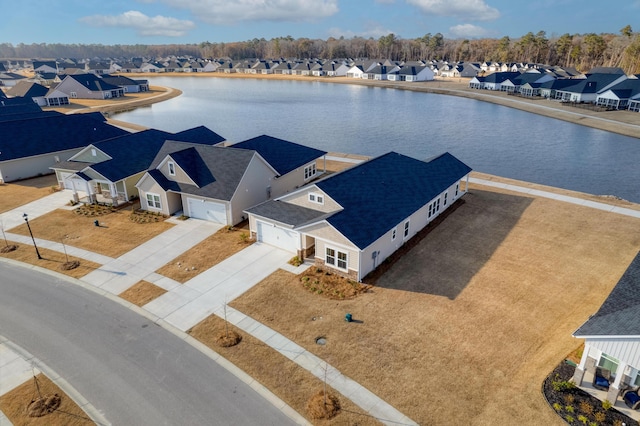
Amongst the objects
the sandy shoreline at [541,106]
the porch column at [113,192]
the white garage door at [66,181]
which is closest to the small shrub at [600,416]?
the porch column at [113,192]

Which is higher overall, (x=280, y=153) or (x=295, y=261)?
(x=280, y=153)

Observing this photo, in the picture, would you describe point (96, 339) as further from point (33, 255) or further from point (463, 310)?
point (463, 310)

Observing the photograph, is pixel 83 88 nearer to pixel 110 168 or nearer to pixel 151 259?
pixel 110 168

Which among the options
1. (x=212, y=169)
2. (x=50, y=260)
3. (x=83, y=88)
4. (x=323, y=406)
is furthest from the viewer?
(x=83, y=88)

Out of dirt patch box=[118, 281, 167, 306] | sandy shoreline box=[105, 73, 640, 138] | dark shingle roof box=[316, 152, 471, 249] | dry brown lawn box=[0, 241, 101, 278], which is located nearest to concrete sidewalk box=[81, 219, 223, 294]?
dirt patch box=[118, 281, 167, 306]

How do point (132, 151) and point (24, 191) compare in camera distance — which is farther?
point (24, 191)

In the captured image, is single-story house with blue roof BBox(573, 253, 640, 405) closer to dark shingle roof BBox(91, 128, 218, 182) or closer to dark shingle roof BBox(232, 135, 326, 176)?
dark shingle roof BBox(232, 135, 326, 176)

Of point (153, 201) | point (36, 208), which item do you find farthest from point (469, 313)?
point (36, 208)
